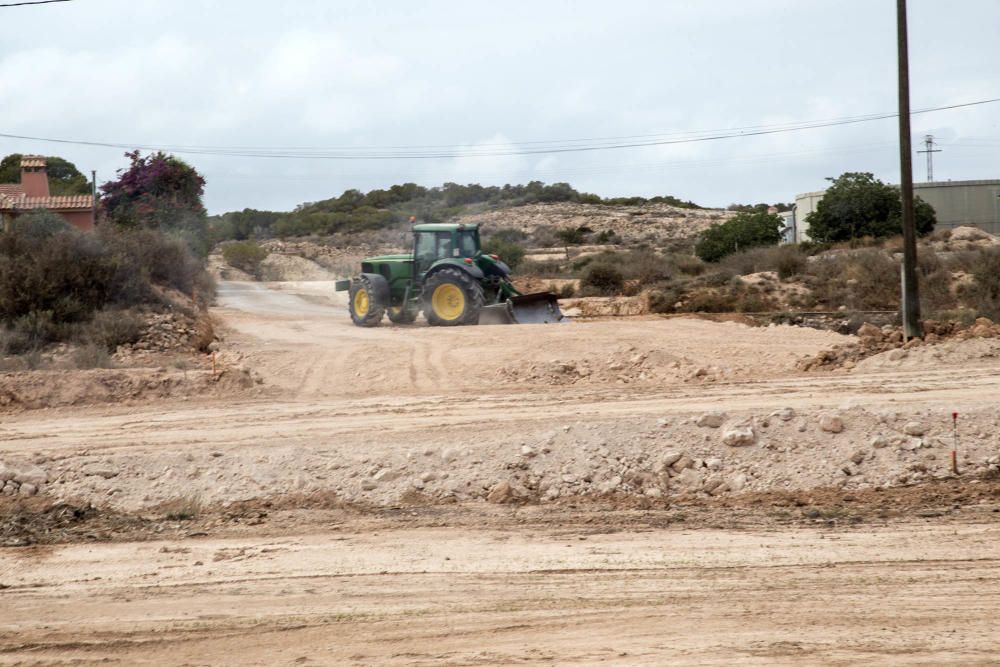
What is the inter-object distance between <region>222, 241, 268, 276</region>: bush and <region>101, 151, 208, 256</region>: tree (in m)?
9.02

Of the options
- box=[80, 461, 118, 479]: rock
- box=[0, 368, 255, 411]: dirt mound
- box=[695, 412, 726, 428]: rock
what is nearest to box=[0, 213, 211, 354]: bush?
box=[0, 368, 255, 411]: dirt mound

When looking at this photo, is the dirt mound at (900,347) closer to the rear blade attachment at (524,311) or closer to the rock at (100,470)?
the rear blade attachment at (524,311)

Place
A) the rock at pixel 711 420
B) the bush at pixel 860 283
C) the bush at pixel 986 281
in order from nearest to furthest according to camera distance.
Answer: the rock at pixel 711 420, the bush at pixel 986 281, the bush at pixel 860 283

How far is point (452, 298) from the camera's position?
72.8 feet

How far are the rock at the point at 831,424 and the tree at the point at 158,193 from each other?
3376 centimetres

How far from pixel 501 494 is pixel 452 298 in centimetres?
1188

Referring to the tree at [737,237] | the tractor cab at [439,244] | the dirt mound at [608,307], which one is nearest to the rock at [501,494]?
the tractor cab at [439,244]

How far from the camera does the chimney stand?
36.9 metres

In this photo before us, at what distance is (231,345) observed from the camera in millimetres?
19641

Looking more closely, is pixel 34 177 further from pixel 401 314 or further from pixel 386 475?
pixel 386 475

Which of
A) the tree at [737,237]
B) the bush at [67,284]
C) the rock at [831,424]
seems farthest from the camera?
the tree at [737,237]

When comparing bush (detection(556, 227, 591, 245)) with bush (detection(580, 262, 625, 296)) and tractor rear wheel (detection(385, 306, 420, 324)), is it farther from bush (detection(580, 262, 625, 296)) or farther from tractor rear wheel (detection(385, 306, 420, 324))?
tractor rear wheel (detection(385, 306, 420, 324))

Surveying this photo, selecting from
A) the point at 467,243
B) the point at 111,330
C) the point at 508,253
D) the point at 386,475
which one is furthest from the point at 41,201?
the point at 386,475

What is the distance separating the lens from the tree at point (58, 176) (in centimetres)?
5450
